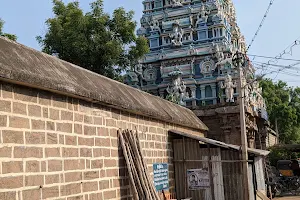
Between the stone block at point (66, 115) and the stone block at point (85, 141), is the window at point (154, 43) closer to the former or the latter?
the stone block at point (85, 141)

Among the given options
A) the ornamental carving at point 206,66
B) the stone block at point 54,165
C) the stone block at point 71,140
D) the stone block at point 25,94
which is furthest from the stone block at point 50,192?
the ornamental carving at point 206,66

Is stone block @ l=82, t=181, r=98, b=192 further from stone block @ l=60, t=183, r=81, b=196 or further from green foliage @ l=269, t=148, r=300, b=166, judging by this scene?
green foliage @ l=269, t=148, r=300, b=166

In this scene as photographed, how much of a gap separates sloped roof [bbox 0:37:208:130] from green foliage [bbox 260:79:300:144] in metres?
34.8

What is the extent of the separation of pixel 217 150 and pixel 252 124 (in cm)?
1609

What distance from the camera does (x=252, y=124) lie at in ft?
85.8

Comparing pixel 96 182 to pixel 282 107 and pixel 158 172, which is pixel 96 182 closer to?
pixel 158 172

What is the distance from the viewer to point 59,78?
239 inches

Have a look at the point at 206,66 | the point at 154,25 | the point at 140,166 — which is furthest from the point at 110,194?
the point at 154,25

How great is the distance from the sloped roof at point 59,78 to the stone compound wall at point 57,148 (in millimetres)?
159

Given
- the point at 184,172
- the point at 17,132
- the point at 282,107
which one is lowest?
the point at 184,172

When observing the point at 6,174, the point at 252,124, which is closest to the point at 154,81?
the point at 252,124

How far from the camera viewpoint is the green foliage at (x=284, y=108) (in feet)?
137

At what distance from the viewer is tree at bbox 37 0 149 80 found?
63.7 feet

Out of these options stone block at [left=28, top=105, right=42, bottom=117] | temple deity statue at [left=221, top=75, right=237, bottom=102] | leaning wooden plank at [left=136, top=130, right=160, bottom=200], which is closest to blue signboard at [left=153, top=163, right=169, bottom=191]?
leaning wooden plank at [left=136, top=130, right=160, bottom=200]
